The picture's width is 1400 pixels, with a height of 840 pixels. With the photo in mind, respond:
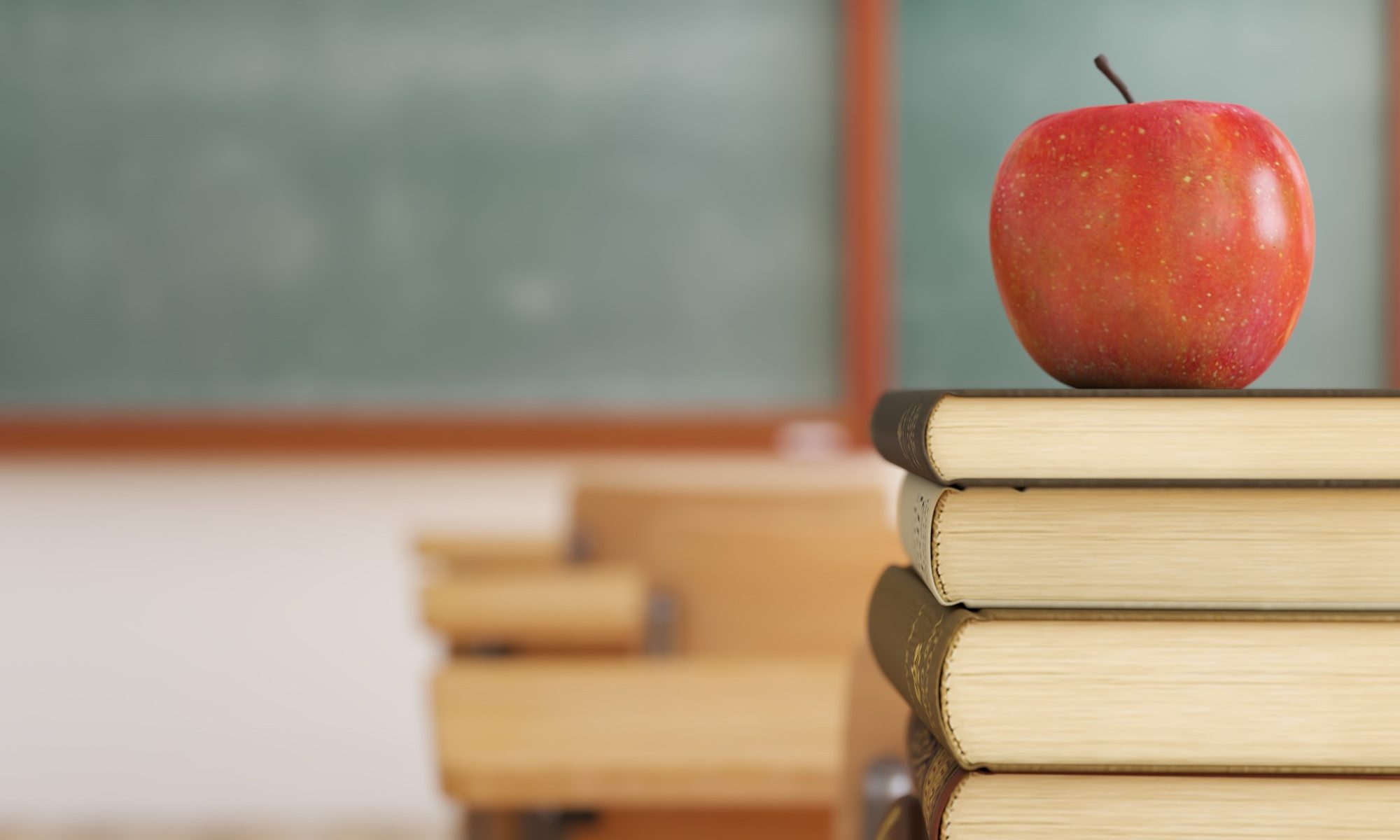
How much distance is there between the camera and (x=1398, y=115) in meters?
3.52

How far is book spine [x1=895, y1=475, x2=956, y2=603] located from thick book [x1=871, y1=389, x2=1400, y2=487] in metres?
0.02

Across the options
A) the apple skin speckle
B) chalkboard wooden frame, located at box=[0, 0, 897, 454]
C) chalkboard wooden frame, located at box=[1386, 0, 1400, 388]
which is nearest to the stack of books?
the apple skin speckle

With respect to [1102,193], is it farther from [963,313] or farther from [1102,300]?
[963,313]

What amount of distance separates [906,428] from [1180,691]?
0.10 meters

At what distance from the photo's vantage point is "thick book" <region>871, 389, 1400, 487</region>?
38 cm

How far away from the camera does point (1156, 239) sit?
477 mm

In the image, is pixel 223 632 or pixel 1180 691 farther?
pixel 223 632

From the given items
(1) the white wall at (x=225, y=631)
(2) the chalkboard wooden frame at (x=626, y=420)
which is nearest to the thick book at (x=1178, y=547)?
(2) the chalkboard wooden frame at (x=626, y=420)

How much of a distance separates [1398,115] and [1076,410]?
11.6ft

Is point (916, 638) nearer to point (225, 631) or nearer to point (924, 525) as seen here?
point (924, 525)

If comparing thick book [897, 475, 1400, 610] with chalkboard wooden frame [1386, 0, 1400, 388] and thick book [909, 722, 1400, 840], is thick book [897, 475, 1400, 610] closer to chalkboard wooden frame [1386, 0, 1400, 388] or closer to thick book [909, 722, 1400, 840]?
thick book [909, 722, 1400, 840]

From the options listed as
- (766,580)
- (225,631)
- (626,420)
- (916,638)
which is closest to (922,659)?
(916,638)

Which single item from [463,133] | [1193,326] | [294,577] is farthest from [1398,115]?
[1193,326]

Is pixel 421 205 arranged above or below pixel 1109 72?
below
